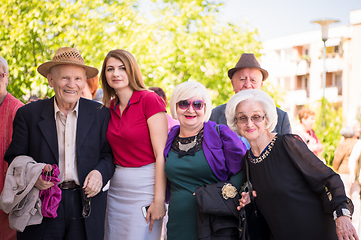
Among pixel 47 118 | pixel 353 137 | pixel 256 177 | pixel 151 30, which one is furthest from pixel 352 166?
pixel 151 30

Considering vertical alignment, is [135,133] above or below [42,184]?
above

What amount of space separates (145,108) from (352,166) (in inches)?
192

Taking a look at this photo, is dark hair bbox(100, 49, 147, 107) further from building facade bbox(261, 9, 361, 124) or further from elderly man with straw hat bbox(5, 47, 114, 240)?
building facade bbox(261, 9, 361, 124)

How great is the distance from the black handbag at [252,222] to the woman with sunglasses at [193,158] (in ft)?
0.59

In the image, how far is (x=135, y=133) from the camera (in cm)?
318

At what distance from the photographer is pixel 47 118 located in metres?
3.07

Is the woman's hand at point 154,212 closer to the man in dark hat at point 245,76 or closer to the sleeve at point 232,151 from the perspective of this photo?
the sleeve at point 232,151

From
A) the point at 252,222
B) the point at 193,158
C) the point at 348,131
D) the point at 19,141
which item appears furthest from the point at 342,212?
the point at 348,131

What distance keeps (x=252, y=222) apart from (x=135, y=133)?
1.21 meters

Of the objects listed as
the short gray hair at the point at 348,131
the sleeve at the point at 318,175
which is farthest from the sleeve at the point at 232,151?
the short gray hair at the point at 348,131

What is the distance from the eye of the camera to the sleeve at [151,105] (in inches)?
126

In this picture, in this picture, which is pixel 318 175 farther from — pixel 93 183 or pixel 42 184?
pixel 42 184

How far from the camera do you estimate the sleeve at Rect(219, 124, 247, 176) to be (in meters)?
2.86

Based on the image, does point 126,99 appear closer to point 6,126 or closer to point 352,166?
point 6,126
